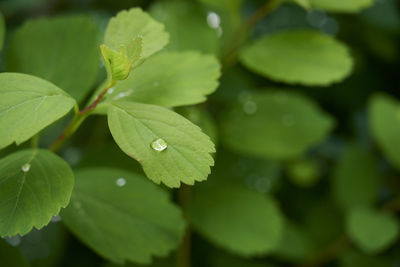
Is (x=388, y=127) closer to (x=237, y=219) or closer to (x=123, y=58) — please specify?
(x=237, y=219)

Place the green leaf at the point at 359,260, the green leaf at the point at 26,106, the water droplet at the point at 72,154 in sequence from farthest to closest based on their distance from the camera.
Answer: the green leaf at the point at 359,260
the water droplet at the point at 72,154
the green leaf at the point at 26,106

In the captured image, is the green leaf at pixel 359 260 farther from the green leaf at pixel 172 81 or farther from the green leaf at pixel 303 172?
the green leaf at pixel 172 81

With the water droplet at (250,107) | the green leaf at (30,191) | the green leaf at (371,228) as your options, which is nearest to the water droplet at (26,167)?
the green leaf at (30,191)

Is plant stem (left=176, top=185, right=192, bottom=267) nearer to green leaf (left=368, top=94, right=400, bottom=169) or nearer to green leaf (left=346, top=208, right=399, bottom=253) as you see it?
green leaf (left=346, top=208, right=399, bottom=253)

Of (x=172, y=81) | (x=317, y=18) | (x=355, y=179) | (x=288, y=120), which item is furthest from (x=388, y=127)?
(x=172, y=81)

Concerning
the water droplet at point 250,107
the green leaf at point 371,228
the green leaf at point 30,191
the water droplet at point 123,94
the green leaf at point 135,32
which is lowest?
the green leaf at point 371,228

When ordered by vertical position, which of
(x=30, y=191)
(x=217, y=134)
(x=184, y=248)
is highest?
(x=30, y=191)
